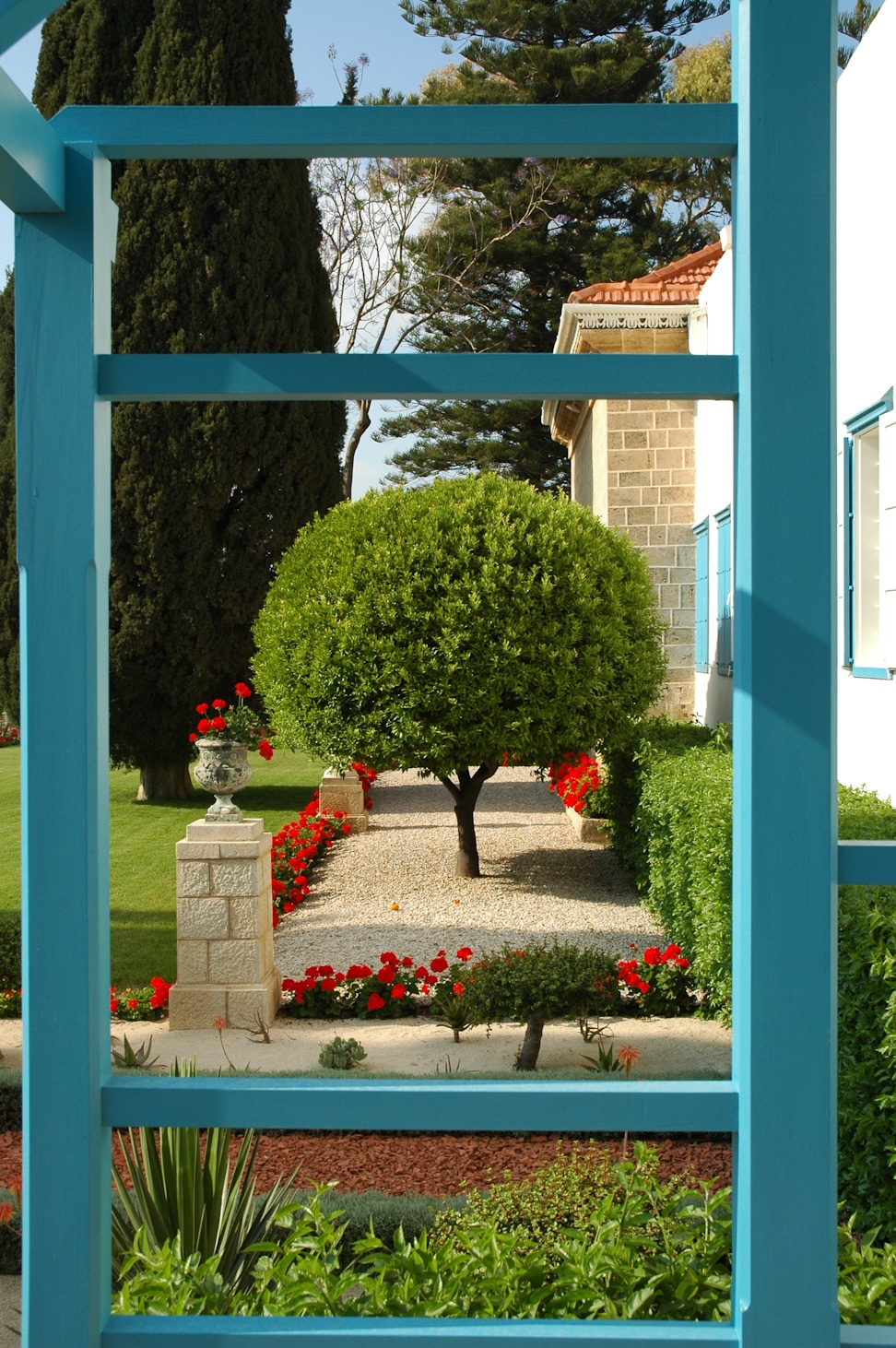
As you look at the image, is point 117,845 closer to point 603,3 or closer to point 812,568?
point 812,568

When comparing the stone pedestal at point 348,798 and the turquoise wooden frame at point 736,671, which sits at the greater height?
the turquoise wooden frame at point 736,671

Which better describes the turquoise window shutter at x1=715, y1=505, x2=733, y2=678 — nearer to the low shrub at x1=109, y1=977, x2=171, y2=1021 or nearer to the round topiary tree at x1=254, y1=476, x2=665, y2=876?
the round topiary tree at x1=254, y1=476, x2=665, y2=876

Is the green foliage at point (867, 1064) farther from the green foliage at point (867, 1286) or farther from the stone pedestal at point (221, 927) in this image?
the stone pedestal at point (221, 927)

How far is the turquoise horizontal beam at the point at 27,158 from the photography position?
1.56 metres

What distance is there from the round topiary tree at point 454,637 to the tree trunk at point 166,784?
5.17 meters

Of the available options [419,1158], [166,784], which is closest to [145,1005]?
[419,1158]

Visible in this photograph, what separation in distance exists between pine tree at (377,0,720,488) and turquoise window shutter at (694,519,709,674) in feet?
32.7

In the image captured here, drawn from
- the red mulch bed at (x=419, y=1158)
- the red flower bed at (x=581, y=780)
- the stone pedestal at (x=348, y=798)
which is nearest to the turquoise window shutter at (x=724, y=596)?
the red flower bed at (x=581, y=780)

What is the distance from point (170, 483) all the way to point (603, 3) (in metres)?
14.1

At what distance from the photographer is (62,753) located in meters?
1.75

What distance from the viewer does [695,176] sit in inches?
834

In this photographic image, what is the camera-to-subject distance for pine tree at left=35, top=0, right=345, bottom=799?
38.0 feet

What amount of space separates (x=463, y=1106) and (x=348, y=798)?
969cm

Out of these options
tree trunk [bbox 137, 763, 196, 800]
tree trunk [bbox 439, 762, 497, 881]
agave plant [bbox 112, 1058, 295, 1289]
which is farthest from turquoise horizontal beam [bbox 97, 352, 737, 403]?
tree trunk [bbox 137, 763, 196, 800]
